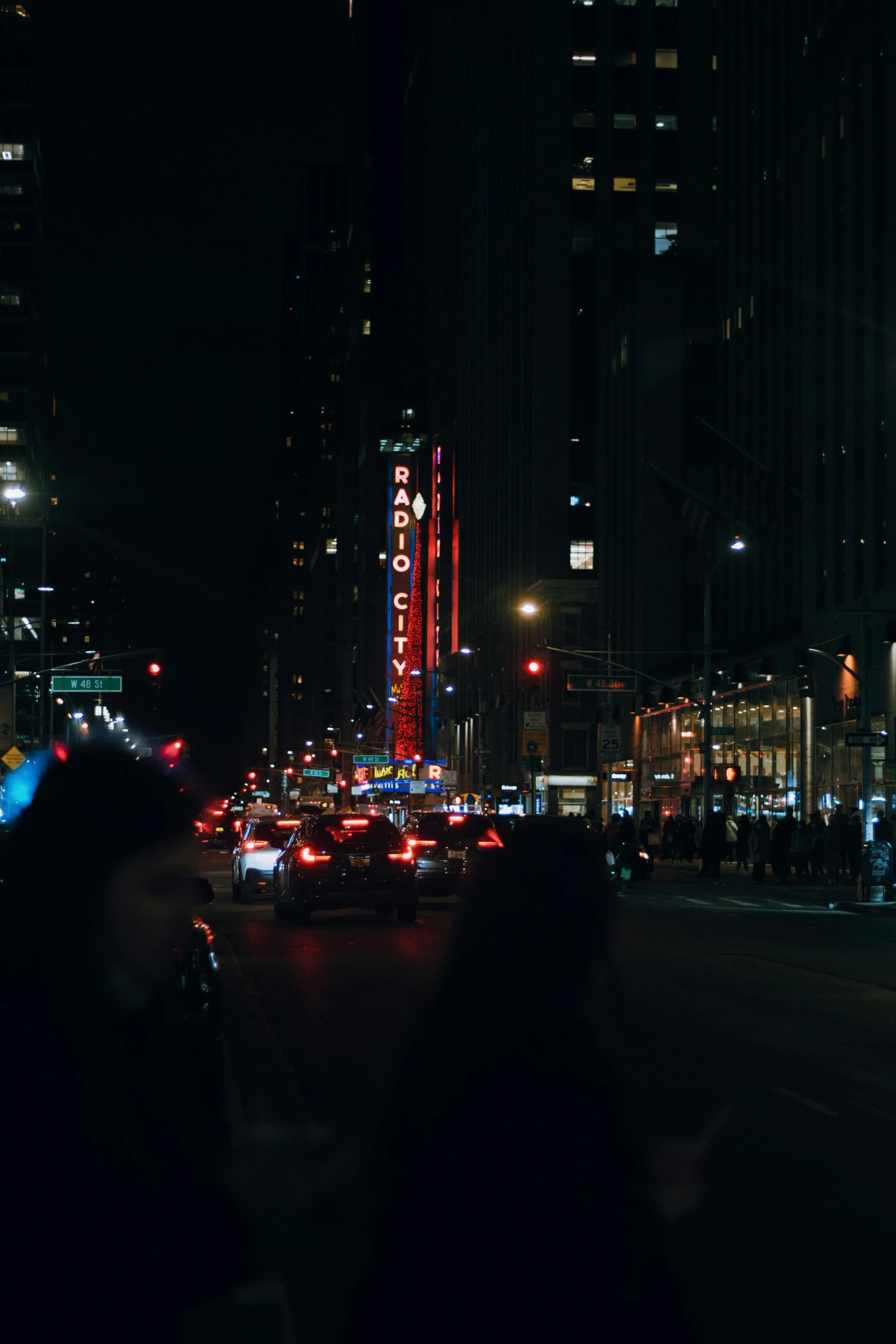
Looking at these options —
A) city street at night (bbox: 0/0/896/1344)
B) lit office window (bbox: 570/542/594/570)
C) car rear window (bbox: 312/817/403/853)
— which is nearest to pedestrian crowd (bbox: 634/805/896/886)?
city street at night (bbox: 0/0/896/1344)

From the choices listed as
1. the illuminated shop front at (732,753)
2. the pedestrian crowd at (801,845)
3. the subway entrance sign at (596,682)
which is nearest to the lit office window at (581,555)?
the illuminated shop front at (732,753)

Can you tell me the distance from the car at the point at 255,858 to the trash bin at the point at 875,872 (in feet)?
40.5

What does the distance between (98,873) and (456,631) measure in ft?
403

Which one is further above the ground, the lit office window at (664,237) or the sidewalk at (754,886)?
the lit office window at (664,237)

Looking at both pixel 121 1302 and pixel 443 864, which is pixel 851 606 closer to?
pixel 443 864

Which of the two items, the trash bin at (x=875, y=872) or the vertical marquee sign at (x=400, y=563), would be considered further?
the vertical marquee sign at (x=400, y=563)

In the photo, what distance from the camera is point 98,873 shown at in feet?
13.1

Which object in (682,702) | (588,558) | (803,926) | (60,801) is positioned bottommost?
(803,926)

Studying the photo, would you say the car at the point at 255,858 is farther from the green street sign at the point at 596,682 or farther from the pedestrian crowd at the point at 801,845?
the green street sign at the point at 596,682

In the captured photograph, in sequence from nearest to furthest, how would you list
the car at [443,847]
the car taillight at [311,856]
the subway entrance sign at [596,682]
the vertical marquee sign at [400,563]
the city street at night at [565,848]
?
the city street at night at [565,848], the car taillight at [311,856], the car at [443,847], the subway entrance sign at [596,682], the vertical marquee sign at [400,563]

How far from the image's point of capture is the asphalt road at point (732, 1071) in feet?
20.0

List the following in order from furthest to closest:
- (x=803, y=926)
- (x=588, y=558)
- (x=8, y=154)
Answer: (x=8, y=154), (x=588, y=558), (x=803, y=926)

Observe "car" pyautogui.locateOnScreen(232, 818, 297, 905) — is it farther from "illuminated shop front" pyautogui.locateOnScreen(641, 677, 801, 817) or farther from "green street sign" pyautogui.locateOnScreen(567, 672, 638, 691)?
"illuminated shop front" pyautogui.locateOnScreen(641, 677, 801, 817)

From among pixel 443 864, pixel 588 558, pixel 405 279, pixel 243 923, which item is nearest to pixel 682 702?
pixel 588 558
